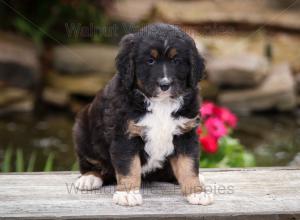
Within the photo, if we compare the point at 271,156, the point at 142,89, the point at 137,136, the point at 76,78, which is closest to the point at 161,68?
the point at 142,89

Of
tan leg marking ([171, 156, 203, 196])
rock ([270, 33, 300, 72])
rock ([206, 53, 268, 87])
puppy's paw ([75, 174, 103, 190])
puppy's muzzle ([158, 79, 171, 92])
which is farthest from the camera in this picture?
rock ([270, 33, 300, 72])

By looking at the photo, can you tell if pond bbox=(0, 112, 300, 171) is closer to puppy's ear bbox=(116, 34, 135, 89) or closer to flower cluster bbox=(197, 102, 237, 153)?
flower cluster bbox=(197, 102, 237, 153)

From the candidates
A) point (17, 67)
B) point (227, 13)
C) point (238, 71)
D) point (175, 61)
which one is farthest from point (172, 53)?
point (227, 13)

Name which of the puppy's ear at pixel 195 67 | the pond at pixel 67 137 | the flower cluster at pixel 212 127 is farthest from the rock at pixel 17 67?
the puppy's ear at pixel 195 67

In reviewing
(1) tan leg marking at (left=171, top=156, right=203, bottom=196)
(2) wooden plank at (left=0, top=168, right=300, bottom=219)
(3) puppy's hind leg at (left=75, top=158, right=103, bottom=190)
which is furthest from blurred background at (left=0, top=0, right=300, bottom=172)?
(1) tan leg marking at (left=171, top=156, right=203, bottom=196)

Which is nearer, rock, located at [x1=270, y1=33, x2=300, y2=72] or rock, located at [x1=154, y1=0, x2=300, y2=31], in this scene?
rock, located at [x1=270, y1=33, x2=300, y2=72]

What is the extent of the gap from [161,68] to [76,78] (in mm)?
8003

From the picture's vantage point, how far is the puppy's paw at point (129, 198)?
4285 millimetres

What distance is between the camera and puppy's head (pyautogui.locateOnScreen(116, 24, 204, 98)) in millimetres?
4074

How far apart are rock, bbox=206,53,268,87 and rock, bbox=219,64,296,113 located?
260 mm

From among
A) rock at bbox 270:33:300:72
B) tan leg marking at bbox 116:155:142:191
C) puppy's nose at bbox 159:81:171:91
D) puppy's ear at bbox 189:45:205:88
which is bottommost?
tan leg marking at bbox 116:155:142:191

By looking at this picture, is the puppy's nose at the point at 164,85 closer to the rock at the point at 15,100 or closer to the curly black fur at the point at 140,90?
the curly black fur at the point at 140,90

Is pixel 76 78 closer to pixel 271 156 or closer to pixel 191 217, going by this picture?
pixel 271 156

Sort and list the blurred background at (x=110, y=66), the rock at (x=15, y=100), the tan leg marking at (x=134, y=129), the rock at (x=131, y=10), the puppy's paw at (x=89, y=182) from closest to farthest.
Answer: the tan leg marking at (x=134, y=129)
the puppy's paw at (x=89, y=182)
the blurred background at (x=110, y=66)
the rock at (x=15, y=100)
the rock at (x=131, y=10)
